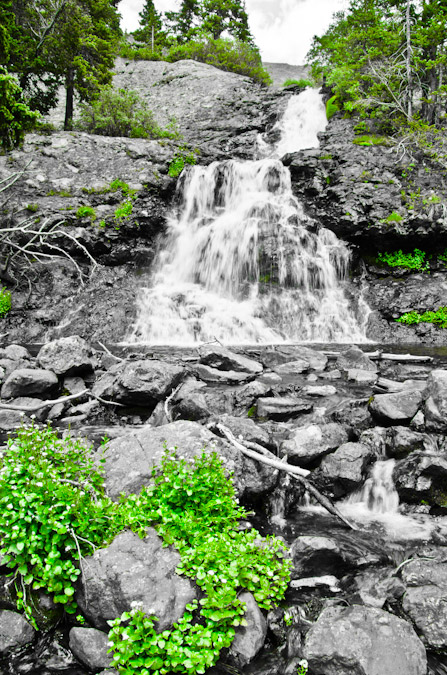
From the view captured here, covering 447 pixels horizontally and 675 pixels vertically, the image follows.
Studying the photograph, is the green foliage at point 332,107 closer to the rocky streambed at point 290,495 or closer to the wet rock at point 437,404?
the rocky streambed at point 290,495

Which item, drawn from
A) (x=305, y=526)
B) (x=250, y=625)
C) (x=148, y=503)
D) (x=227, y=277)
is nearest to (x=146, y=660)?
(x=250, y=625)

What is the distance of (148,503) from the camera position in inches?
141

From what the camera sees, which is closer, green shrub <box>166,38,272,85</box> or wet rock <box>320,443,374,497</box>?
wet rock <box>320,443,374,497</box>

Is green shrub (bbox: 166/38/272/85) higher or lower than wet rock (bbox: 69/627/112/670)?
higher

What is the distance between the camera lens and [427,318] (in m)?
14.9

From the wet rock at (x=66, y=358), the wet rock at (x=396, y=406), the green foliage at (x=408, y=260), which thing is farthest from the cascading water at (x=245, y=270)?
the wet rock at (x=396, y=406)

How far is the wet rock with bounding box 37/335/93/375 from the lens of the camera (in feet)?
26.6

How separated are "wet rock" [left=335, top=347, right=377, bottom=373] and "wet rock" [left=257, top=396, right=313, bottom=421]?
2.71 meters

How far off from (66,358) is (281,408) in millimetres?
4557

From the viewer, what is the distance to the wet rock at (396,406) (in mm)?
5902

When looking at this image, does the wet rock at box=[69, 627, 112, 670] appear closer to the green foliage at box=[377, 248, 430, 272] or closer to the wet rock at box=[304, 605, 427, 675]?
the wet rock at box=[304, 605, 427, 675]

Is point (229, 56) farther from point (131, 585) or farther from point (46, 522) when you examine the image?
point (131, 585)

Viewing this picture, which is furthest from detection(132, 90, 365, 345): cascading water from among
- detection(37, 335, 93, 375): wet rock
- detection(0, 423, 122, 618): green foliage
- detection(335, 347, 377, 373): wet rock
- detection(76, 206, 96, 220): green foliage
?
detection(0, 423, 122, 618): green foliage

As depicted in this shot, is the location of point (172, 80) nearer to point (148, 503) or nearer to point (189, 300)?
point (189, 300)
